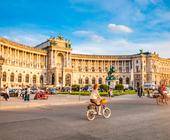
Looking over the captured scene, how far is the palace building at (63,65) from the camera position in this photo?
110 m

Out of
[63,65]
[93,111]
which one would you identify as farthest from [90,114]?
[63,65]

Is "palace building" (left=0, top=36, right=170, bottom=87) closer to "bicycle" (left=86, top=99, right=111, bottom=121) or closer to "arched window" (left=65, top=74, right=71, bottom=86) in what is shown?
"arched window" (left=65, top=74, right=71, bottom=86)

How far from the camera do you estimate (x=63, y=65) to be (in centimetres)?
13188

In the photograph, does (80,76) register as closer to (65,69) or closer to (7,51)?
(65,69)

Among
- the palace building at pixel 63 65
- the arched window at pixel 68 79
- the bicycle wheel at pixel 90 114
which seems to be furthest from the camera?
the arched window at pixel 68 79

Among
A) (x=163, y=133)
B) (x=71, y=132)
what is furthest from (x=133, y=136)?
(x=71, y=132)

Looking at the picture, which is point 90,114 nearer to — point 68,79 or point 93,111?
point 93,111

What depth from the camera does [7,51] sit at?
349ft

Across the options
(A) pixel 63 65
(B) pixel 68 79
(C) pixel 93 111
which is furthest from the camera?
(A) pixel 63 65

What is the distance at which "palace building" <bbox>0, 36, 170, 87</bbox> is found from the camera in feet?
360

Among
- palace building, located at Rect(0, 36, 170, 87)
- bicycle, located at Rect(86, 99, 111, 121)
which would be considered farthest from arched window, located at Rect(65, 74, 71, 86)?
bicycle, located at Rect(86, 99, 111, 121)

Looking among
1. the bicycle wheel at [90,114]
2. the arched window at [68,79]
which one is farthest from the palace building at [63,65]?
the bicycle wheel at [90,114]

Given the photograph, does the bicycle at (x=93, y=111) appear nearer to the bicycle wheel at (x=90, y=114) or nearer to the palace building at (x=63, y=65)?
the bicycle wheel at (x=90, y=114)

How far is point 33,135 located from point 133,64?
145418 mm
